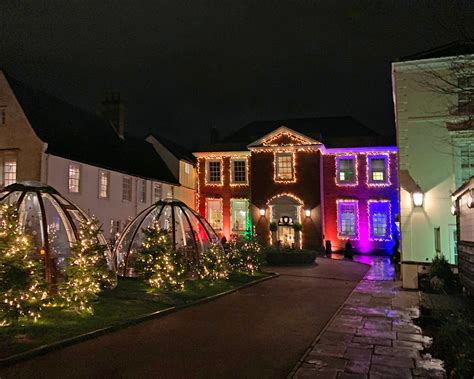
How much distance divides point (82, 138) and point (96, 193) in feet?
11.5

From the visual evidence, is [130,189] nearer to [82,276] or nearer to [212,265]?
[212,265]

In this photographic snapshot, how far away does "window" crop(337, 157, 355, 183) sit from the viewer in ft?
101

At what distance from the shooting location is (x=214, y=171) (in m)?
34.2

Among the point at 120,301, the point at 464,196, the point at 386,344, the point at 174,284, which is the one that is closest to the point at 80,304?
the point at 120,301

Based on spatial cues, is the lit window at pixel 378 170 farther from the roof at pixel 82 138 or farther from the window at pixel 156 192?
the window at pixel 156 192

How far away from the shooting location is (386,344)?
800 centimetres

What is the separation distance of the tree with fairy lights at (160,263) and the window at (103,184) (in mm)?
11949

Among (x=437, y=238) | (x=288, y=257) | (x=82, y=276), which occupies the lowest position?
(x=288, y=257)

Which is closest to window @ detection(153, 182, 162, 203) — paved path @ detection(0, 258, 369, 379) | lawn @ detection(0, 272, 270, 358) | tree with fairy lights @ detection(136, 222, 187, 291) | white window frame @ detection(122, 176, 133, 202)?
white window frame @ detection(122, 176, 133, 202)

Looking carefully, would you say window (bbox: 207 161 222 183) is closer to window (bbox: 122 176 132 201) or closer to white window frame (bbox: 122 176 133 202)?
white window frame (bbox: 122 176 133 202)

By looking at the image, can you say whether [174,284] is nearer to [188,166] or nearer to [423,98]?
[423,98]

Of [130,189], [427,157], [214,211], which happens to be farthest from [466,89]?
[214,211]

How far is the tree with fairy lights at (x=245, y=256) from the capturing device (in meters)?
18.4

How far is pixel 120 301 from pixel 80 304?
189 centimetres
